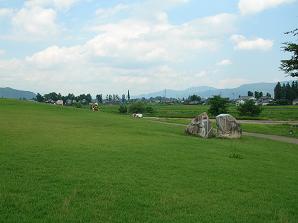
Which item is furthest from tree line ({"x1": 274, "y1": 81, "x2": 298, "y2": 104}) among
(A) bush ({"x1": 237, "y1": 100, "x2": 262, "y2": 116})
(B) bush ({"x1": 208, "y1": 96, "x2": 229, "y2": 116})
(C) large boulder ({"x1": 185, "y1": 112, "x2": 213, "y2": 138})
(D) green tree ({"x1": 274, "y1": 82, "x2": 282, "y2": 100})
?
(C) large boulder ({"x1": 185, "y1": 112, "x2": 213, "y2": 138})

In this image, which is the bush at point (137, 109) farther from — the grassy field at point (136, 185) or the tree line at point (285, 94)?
the tree line at point (285, 94)

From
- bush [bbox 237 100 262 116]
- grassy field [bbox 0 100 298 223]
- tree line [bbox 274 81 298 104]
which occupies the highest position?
tree line [bbox 274 81 298 104]

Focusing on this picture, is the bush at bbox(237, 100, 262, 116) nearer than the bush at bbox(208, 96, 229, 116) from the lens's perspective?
No

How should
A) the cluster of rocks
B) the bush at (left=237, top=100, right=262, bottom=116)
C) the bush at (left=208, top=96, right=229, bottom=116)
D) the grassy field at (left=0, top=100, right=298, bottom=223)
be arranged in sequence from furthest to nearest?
the bush at (left=237, top=100, right=262, bottom=116) → the bush at (left=208, top=96, right=229, bottom=116) → the cluster of rocks → the grassy field at (left=0, top=100, right=298, bottom=223)

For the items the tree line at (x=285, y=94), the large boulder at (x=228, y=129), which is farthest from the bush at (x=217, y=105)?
the tree line at (x=285, y=94)

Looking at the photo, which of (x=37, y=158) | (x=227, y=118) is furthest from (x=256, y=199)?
(x=227, y=118)

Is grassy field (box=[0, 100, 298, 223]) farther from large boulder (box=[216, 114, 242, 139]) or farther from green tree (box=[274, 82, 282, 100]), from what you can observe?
green tree (box=[274, 82, 282, 100])

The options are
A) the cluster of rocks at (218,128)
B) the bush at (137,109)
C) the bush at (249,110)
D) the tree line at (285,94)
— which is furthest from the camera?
the tree line at (285,94)

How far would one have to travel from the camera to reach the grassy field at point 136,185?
8.73 metres

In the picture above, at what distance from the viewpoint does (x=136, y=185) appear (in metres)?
10.9

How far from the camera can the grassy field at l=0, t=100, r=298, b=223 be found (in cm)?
873

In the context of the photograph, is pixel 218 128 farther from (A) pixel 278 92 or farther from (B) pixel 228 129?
(A) pixel 278 92

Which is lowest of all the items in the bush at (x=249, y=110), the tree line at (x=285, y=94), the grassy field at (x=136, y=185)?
the grassy field at (x=136, y=185)

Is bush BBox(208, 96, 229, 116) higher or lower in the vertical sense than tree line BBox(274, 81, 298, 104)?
lower
